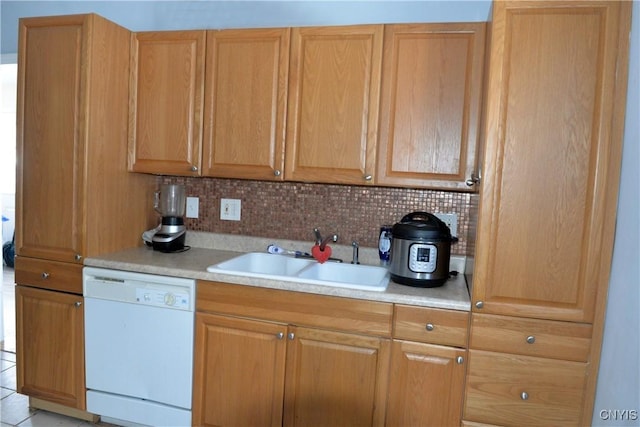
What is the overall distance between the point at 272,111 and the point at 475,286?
1201 mm

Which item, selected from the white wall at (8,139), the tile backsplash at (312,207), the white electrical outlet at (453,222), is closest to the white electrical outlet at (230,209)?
the tile backsplash at (312,207)

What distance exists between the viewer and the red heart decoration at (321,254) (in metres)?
2.20

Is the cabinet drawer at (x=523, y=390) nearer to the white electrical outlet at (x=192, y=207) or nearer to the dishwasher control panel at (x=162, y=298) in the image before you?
the dishwasher control panel at (x=162, y=298)

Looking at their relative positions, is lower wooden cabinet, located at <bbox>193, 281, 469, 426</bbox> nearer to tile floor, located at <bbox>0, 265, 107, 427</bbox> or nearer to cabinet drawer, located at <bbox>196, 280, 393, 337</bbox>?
cabinet drawer, located at <bbox>196, 280, 393, 337</bbox>

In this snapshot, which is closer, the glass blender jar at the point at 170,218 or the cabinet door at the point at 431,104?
the cabinet door at the point at 431,104

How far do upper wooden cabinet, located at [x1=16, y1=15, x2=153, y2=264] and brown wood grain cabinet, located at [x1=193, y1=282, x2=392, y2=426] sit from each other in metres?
0.72

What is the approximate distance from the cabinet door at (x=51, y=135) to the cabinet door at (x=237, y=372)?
0.80 meters

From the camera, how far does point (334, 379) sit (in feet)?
5.91

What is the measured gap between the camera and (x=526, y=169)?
1593mm

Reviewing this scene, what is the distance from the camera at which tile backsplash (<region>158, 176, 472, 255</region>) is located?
87.3 inches

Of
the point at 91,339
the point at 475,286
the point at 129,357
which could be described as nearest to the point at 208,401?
the point at 129,357

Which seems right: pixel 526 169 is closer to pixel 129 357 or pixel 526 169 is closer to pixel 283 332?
pixel 283 332

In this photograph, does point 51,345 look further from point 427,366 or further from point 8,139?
point 8,139

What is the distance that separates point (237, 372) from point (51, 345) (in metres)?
1.01
